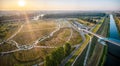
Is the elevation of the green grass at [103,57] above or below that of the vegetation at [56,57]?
below

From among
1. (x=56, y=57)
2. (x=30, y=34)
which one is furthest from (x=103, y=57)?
(x=30, y=34)

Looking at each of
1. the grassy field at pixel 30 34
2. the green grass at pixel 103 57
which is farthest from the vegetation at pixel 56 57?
the grassy field at pixel 30 34

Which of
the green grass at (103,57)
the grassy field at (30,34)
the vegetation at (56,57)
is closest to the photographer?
the vegetation at (56,57)

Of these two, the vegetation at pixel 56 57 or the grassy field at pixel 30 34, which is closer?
the vegetation at pixel 56 57

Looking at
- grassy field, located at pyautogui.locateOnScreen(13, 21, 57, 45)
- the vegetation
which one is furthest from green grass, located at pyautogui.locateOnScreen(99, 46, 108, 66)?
grassy field, located at pyautogui.locateOnScreen(13, 21, 57, 45)

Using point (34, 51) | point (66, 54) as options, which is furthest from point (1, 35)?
point (66, 54)

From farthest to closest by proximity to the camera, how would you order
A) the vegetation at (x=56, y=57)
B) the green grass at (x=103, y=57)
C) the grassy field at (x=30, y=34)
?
the grassy field at (x=30, y=34)
the green grass at (x=103, y=57)
the vegetation at (x=56, y=57)

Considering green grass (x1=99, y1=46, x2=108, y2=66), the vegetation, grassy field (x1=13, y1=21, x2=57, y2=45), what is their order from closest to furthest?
the vegetation, green grass (x1=99, y1=46, x2=108, y2=66), grassy field (x1=13, y1=21, x2=57, y2=45)

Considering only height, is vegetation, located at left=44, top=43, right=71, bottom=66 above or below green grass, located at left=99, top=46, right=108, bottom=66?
above

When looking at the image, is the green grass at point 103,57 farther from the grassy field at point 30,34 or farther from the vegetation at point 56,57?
the grassy field at point 30,34

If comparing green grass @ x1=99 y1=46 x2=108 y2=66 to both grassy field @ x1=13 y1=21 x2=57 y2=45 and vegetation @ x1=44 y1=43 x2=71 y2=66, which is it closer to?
vegetation @ x1=44 y1=43 x2=71 y2=66

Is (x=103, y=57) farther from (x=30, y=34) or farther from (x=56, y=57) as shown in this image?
(x=30, y=34)
